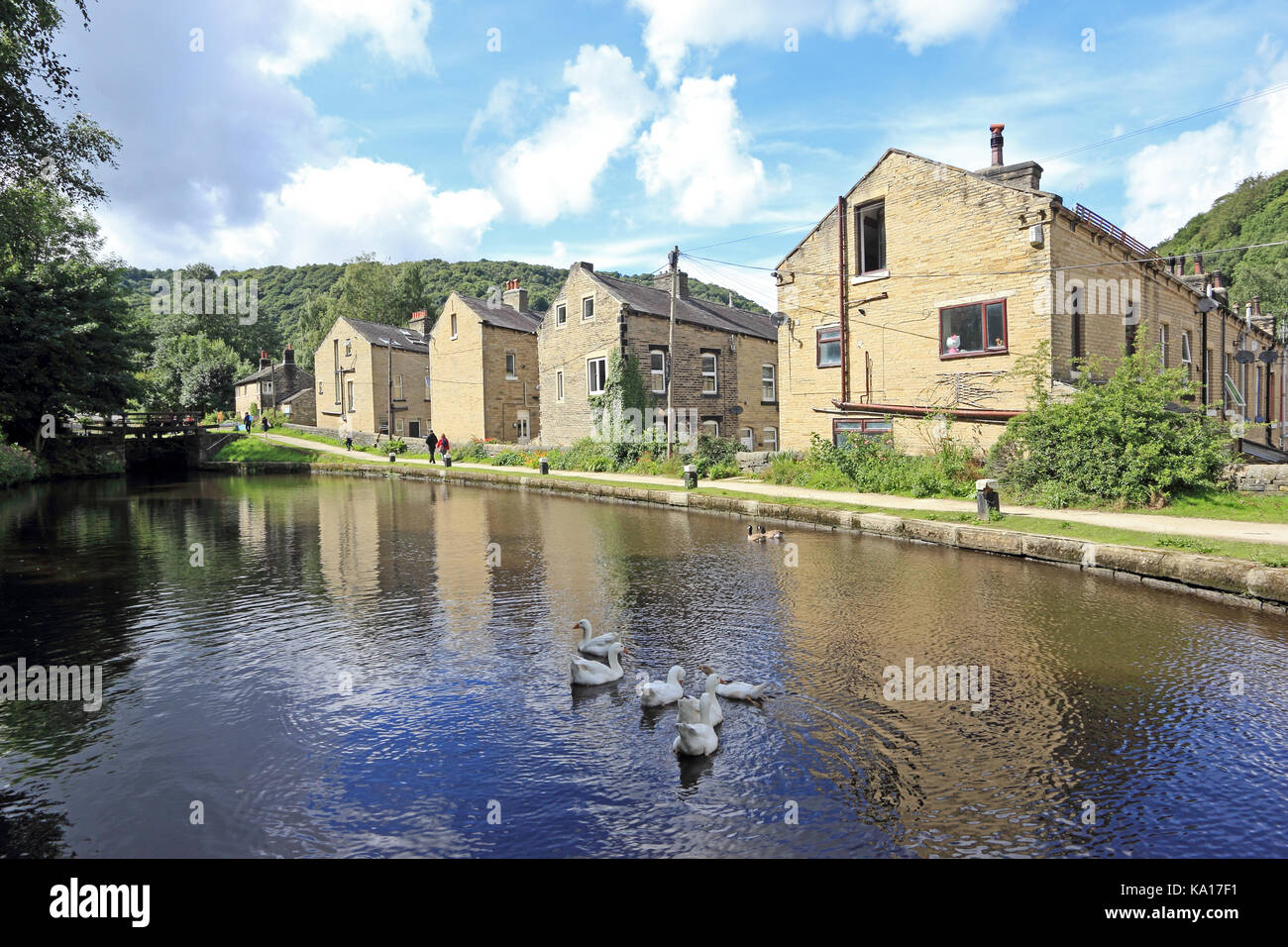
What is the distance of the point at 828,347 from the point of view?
23.1m

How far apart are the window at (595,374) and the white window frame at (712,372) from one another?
466 centimetres

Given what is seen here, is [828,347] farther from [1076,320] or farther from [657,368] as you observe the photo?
[657,368]

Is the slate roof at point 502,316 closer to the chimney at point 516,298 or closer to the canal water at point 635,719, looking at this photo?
the chimney at point 516,298

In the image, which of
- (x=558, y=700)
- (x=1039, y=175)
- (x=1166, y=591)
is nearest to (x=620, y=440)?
(x=1039, y=175)

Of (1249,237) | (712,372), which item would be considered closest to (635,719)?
(712,372)

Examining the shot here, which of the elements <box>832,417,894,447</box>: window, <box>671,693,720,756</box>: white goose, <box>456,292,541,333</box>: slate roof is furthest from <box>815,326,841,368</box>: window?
<box>456,292,541,333</box>: slate roof

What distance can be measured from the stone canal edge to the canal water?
44 centimetres

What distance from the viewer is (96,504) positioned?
23516mm

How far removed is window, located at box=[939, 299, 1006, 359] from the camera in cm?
1878

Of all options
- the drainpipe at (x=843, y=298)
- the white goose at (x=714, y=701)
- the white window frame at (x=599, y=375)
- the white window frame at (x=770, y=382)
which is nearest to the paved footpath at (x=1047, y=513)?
the drainpipe at (x=843, y=298)

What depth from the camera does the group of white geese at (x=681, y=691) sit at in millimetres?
5164
